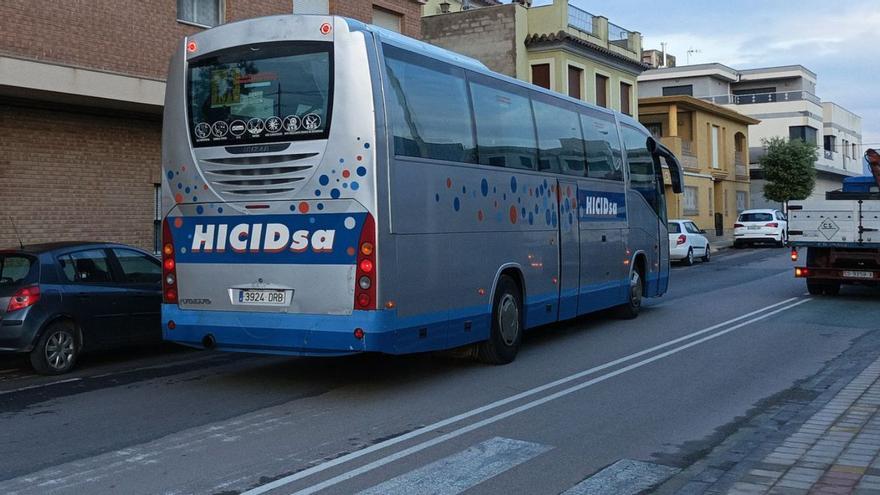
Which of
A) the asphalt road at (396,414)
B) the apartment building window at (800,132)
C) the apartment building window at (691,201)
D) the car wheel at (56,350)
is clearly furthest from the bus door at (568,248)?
the apartment building window at (800,132)

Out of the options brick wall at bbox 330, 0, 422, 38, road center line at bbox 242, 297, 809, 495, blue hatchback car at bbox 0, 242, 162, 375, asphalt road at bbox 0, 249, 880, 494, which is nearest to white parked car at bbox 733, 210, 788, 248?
brick wall at bbox 330, 0, 422, 38

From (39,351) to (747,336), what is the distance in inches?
368

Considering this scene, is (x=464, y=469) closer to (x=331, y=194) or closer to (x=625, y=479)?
(x=625, y=479)

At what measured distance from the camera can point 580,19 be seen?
35.9m

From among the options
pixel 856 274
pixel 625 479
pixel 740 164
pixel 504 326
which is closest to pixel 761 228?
pixel 740 164

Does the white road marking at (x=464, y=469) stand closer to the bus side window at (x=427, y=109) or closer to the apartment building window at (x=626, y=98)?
the bus side window at (x=427, y=109)

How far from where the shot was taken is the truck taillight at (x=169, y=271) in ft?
30.9

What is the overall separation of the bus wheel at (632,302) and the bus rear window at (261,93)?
8178 mm

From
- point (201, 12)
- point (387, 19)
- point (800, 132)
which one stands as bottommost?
point (201, 12)

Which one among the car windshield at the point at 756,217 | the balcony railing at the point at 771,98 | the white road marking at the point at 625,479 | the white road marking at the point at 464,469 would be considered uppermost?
the balcony railing at the point at 771,98

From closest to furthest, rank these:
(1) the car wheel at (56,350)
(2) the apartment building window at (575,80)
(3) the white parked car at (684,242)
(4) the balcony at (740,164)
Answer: (1) the car wheel at (56,350) < (3) the white parked car at (684,242) < (2) the apartment building window at (575,80) < (4) the balcony at (740,164)

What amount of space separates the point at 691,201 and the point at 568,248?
37.1 metres

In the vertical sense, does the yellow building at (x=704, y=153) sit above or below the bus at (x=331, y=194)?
above

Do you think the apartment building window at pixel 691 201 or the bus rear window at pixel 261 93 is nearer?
the bus rear window at pixel 261 93
